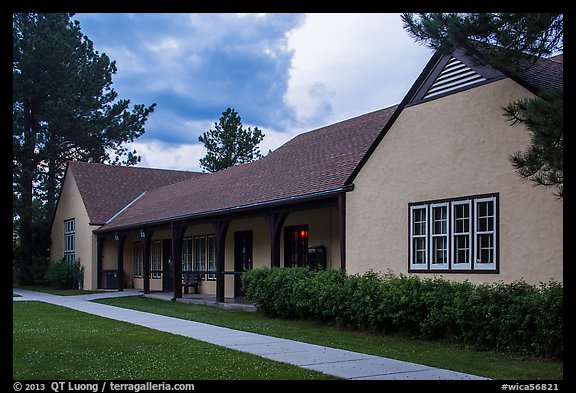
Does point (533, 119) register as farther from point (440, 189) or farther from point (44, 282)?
point (44, 282)

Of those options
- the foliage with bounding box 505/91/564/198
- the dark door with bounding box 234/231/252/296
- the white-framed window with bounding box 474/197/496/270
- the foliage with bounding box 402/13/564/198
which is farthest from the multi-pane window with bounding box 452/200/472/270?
the dark door with bounding box 234/231/252/296

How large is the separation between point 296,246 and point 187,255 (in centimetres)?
845

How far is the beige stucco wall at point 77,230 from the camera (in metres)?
32.2

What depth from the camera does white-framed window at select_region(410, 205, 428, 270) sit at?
44.8 ft

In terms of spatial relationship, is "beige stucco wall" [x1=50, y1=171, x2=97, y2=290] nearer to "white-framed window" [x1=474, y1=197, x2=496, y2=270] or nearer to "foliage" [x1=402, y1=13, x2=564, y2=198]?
"white-framed window" [x1=474, y1=197, x2=496, y2=270]

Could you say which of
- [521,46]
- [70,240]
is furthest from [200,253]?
[521,46]

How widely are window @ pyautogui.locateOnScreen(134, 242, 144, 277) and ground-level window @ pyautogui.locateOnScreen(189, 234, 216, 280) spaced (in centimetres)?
527

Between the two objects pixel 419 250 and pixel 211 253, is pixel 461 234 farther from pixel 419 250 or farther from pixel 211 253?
pixel 211 253

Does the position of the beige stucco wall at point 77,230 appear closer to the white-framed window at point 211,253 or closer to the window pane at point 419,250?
the white-framed window at point 211,253

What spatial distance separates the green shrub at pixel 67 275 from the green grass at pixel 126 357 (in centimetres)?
1873

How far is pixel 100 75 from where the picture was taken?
4400 centimetres

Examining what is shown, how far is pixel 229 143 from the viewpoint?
191 ft

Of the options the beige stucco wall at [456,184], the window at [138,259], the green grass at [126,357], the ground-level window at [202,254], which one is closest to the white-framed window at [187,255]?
the ground-level window at [202,254]

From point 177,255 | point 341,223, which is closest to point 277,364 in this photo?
point 341,223
